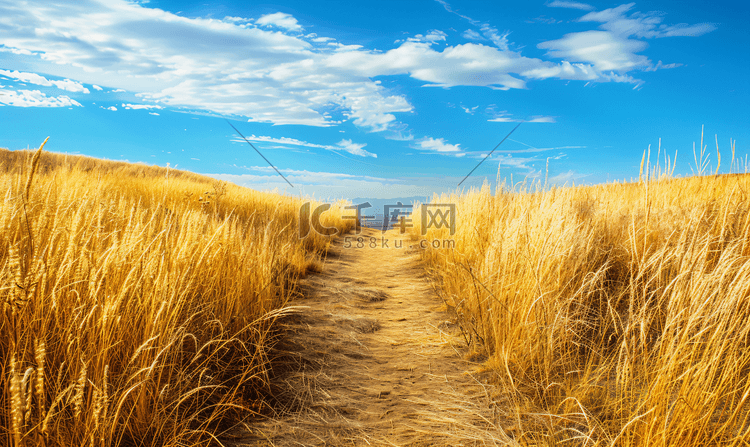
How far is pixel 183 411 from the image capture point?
5.93ft

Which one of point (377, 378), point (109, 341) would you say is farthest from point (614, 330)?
point (109, 341)

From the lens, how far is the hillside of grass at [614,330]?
1.54 meters

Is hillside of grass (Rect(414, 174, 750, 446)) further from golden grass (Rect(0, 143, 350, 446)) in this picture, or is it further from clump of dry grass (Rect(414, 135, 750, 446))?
golden grass (Rect(0, 143, 350, 446))

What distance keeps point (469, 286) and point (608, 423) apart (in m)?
1.51

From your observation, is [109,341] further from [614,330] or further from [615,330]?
[614,330]

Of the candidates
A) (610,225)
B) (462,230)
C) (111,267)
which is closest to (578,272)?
(610,225)

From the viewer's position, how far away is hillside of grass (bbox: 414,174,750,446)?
1537 millimetres

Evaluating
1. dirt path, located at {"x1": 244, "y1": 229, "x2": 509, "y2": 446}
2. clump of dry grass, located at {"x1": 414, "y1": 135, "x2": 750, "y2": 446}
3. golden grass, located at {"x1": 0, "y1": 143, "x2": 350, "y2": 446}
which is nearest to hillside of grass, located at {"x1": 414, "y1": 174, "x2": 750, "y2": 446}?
clump of dry grass, located at {"x1": 414, "y1": 135, "x2": 750, "y2": 446}

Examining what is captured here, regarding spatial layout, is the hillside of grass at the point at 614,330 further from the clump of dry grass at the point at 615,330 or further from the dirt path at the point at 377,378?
the dirt path at the point at 377,378

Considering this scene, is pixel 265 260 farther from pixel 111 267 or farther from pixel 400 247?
pixel 400 247

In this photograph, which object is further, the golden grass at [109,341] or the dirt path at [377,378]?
the dirt path at [377,378]

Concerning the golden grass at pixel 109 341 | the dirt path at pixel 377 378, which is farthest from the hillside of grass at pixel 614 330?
the golden grass at pixel 109 341

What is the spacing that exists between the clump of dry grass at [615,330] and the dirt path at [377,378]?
0.74ft

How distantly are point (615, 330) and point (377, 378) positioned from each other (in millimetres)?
1559
